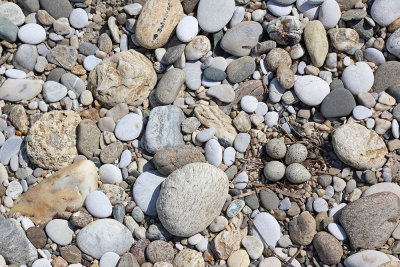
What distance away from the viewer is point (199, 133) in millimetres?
3543

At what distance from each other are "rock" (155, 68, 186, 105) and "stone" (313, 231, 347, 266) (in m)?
1.39

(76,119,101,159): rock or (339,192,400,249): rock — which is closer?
(339,192,400,249): rock

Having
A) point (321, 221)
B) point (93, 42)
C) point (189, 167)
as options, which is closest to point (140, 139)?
point (189, 167)

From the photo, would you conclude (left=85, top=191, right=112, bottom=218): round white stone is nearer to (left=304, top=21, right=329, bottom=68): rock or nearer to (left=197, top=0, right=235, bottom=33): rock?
(left=197, top=0, right=235, bottom=33): rock

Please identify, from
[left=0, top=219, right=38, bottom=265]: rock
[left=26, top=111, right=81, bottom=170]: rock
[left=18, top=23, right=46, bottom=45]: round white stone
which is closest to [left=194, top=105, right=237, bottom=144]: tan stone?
[left=26, top=111, right=81, bottom=170]: rock

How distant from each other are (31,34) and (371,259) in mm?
2866

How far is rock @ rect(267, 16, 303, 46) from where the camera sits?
141 inches

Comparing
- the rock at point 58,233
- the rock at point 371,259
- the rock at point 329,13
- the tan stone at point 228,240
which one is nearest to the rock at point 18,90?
the rock at point 58,233

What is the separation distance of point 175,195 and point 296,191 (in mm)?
848

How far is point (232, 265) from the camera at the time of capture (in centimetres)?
335

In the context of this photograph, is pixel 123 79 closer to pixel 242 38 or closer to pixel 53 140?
pixel 53 140

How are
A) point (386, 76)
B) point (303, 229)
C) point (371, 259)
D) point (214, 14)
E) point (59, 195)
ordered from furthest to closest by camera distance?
point (214, 14) < point (386, 76) < point (59, 195) < point (303, 229) < point (371, 259)

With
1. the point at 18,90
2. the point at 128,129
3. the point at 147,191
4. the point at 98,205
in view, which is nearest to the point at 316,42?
the point at 128,129

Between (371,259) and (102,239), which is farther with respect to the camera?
(102,239)
